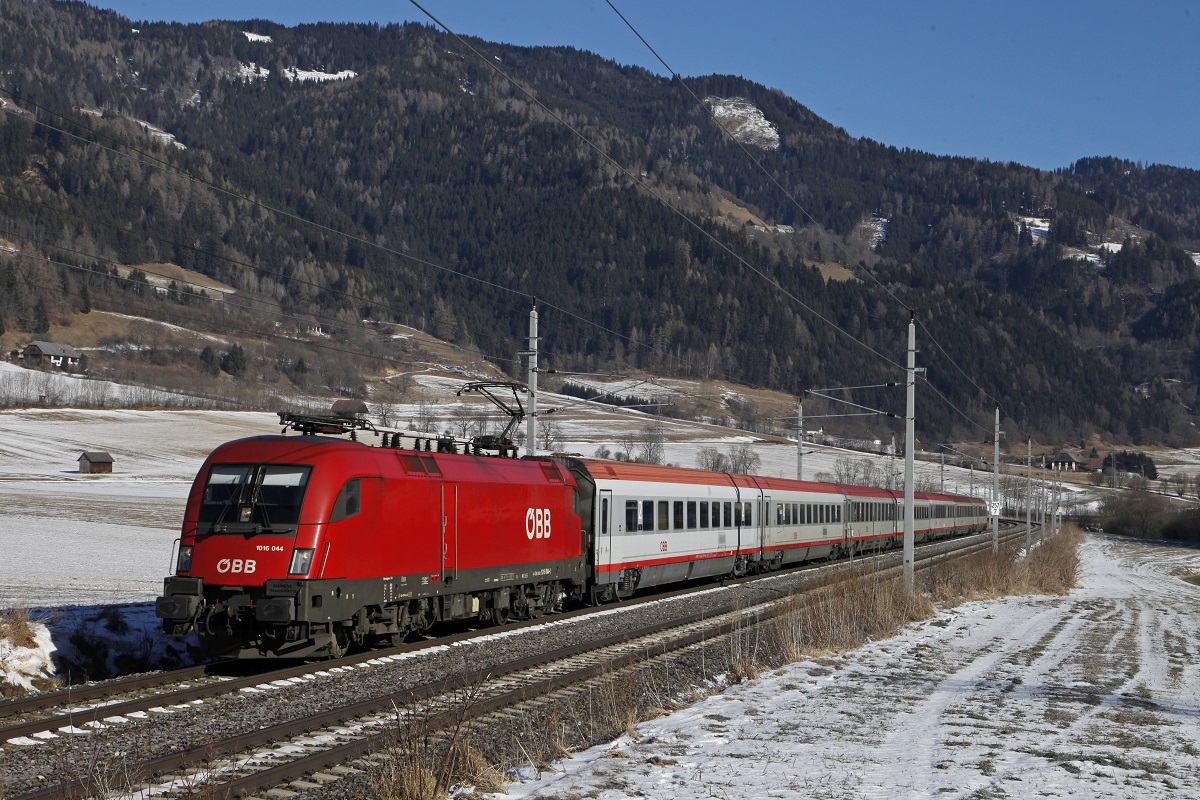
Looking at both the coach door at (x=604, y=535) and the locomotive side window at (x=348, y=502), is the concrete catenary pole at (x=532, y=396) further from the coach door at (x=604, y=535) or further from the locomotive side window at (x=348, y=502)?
the locomotive side window at (x=348, y=502)

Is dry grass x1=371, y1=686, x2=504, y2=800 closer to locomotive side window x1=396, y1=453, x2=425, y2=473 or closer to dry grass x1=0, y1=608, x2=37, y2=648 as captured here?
dry grass x1=0, y1=608, x2=37, y2=648

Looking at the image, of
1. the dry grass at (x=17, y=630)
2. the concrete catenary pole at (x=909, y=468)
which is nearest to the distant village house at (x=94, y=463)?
the concrete catenary pole at (x=909, y=468)

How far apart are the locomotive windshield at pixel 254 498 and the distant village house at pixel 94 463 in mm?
81641

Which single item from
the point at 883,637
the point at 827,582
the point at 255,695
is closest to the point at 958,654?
the point at 883,637

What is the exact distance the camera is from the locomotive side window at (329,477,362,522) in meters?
16.6

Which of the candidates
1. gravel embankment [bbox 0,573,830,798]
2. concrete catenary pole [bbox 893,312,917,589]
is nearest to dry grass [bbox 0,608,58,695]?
gravel embankment [bbox 0,573,830,798]

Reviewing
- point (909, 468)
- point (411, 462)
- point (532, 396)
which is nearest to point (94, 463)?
point (532, 396)

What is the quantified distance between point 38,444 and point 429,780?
4187 inches

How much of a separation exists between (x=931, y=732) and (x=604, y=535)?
15.2 metres

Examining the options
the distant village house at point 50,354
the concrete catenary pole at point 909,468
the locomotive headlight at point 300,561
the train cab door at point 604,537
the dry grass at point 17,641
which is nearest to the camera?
the dry grass at point 17,641

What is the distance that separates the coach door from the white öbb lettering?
1195cm

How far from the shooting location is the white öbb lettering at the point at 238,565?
52.7 feet

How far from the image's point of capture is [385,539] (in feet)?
58.1

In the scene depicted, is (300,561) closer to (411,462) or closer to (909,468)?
(411,462)
